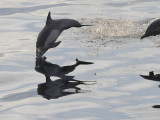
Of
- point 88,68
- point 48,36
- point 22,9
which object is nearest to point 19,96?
point 88,68

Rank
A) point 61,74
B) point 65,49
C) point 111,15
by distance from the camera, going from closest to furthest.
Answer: point 61,74
point 65,49
point 111,15

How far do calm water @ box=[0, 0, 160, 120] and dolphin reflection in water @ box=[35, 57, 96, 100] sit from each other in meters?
0.02

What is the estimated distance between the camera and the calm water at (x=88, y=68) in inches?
399

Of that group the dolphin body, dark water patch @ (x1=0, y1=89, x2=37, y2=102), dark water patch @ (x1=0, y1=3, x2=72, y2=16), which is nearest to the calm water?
dark water patch @ (x1=0, y1=89, x2=37, y2=102)

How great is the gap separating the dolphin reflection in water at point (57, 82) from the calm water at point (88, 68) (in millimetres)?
20

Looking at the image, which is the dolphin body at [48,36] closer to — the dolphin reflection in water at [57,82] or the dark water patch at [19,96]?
the dolphin reflection in water at [57,82]

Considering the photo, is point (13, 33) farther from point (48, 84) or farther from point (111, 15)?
point (48, 84)

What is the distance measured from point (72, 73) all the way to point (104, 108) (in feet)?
8.58

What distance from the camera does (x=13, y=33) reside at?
18031mm

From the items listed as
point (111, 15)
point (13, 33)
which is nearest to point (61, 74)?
point (13, 33)

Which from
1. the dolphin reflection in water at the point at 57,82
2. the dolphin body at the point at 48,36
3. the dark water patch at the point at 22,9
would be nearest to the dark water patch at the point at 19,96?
the dolphin reflection in water at the point at 57,82

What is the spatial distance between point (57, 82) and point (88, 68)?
4.46ft

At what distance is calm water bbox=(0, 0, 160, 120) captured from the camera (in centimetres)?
1014

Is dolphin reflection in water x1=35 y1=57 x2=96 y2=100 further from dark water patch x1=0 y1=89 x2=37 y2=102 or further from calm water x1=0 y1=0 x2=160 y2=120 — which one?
dark water patch x1=0 y1=89 x2=37 y2=102
